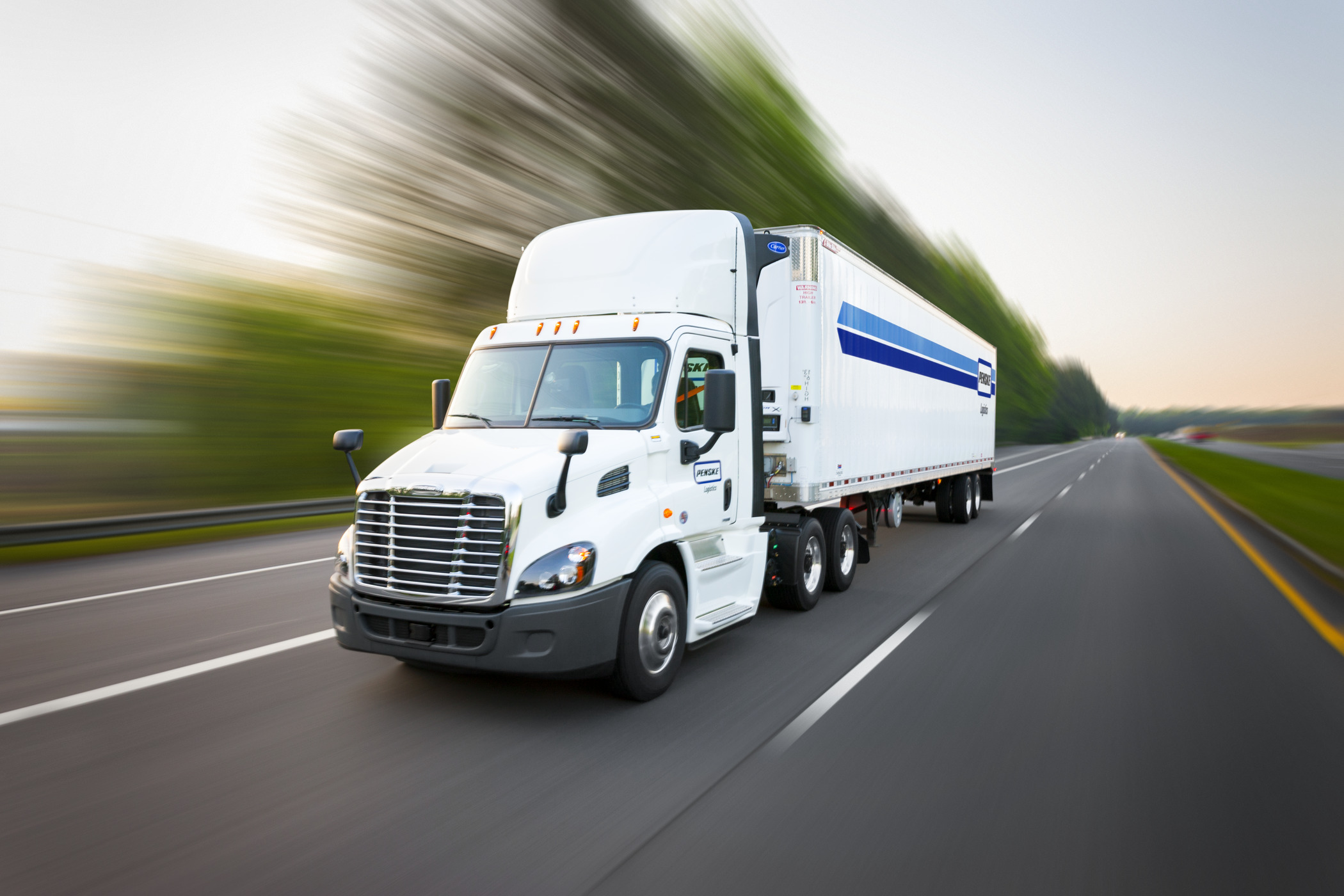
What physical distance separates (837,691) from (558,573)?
6.96ft

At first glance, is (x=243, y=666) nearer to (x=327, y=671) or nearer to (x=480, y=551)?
(x=327, y=671)

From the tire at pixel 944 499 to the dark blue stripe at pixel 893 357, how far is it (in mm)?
1913

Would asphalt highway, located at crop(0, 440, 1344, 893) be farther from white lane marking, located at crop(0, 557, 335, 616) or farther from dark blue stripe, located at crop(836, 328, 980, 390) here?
dark blue stripe, located at crop(836, 328, 980, 390)

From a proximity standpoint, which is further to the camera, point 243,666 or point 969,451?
point 969,451

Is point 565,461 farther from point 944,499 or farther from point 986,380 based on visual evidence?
point 986,380

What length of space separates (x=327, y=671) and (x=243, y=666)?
659mm

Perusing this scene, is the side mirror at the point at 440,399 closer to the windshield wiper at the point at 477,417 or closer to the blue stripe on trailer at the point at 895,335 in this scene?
the windshield wiper at the point at 477,417

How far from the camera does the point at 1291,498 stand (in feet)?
71.7

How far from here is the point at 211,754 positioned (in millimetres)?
4543

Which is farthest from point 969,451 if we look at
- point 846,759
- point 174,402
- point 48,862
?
point 48,862

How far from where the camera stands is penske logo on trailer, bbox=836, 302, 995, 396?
30.2 ft

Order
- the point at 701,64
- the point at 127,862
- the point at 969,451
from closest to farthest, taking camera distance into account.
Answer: the point at 127,862
the point at 969,451
the point at 701,64

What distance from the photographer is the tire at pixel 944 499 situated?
15909mm

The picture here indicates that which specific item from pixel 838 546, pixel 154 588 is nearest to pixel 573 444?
pixel 838 546
